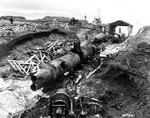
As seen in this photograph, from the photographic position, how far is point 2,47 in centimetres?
1723

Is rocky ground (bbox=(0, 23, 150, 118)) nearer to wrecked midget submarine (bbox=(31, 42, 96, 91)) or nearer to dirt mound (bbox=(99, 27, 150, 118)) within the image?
dirt mound (bbox=(99, 27, 150, 118))

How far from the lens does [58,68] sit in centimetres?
1105

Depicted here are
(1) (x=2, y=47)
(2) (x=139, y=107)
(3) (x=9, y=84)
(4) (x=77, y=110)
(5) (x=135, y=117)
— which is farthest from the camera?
(1) (x=2, y=47)

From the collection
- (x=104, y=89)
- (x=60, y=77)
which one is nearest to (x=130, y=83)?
(x=104, y=89)

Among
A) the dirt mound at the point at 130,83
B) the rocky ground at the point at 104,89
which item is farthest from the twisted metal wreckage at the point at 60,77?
the dirt mound at the point at 130,83

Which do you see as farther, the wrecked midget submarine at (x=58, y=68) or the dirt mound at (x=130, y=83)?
the wrecked midget submarine at (x=58, y=68)

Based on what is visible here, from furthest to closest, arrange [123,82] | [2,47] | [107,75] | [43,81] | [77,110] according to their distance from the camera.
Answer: [2,47] → [107,75] → [123,82] → [43,81] → [77,110]

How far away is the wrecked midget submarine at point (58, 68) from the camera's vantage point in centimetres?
926

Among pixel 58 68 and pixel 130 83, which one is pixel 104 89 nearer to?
pixel 130 83

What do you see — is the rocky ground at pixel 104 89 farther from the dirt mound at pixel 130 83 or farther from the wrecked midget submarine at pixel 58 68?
the wrecked midget submarine at pixel 58 68

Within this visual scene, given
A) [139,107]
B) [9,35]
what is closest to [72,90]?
[139,107]

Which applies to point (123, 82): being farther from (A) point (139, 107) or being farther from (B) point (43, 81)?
(B) point (43, 81)

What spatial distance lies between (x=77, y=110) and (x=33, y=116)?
193 centimetres

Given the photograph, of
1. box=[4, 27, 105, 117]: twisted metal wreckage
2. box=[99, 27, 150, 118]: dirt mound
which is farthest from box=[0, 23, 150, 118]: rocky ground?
box=[4, 27, 105, 117]: twisted metal wreckage
